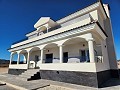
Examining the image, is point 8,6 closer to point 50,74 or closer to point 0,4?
point 0,4

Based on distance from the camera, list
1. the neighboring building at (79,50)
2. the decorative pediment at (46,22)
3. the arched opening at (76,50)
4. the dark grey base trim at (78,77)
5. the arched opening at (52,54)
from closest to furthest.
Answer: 1. the dark grey base trim at (78,77)
2. the neighboring building at (79,50)
3. the arched opening at (76,50)
4. the arched opening at (52,54)
5. the decorative pediment at (46,22)

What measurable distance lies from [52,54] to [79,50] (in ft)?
14.4

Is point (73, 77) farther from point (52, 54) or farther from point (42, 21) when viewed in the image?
point (42, 21)

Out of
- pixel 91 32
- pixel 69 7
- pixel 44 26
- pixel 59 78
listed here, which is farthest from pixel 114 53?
pixel 44 26

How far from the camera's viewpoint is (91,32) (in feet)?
23.6

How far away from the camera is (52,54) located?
1295 cm

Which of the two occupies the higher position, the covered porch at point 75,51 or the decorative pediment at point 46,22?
the decorative pediment at point 46,22

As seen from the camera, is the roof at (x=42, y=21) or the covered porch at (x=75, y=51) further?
the roof at (x=42, y=21)

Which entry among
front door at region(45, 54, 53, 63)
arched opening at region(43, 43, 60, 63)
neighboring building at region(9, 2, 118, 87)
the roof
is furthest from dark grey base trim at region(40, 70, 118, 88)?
the roof

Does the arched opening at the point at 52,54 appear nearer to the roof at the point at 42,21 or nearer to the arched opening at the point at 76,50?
the arched opening at the point at 76,50

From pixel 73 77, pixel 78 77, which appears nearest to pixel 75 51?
pixel 73 77

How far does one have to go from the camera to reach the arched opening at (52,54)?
12086 millimetres

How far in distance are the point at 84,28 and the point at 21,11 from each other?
383 inches

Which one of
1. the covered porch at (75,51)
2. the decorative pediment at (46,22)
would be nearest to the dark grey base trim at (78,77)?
the covered porch at (75,51)
